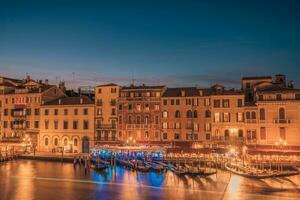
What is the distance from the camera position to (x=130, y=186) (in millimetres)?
37375

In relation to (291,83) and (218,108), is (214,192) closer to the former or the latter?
(218,108)

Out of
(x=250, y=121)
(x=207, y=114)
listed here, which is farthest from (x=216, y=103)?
(x=250, y=121)

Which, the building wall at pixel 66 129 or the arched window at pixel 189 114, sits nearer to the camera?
the arched window at pixel 189 114

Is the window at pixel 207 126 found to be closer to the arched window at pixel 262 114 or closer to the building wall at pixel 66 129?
the arched window at pixel 262 114

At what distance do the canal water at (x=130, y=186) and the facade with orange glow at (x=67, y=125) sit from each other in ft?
31.8

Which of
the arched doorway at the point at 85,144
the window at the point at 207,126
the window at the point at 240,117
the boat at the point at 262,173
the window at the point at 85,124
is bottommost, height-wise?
the boat at the point at 262,173

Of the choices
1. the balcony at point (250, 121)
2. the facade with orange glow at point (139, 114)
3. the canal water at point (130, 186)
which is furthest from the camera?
the facade with orange glow at point (139, 114)

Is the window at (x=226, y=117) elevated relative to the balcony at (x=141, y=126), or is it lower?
elevated

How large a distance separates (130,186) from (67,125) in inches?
927

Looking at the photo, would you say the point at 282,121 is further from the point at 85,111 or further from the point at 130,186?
the point at 85,111

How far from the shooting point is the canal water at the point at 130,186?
108 feet

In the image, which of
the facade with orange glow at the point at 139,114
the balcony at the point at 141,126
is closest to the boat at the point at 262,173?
the facade with orange glow at the point at 139,114

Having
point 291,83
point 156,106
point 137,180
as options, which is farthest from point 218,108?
point 137,180

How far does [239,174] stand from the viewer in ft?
139
